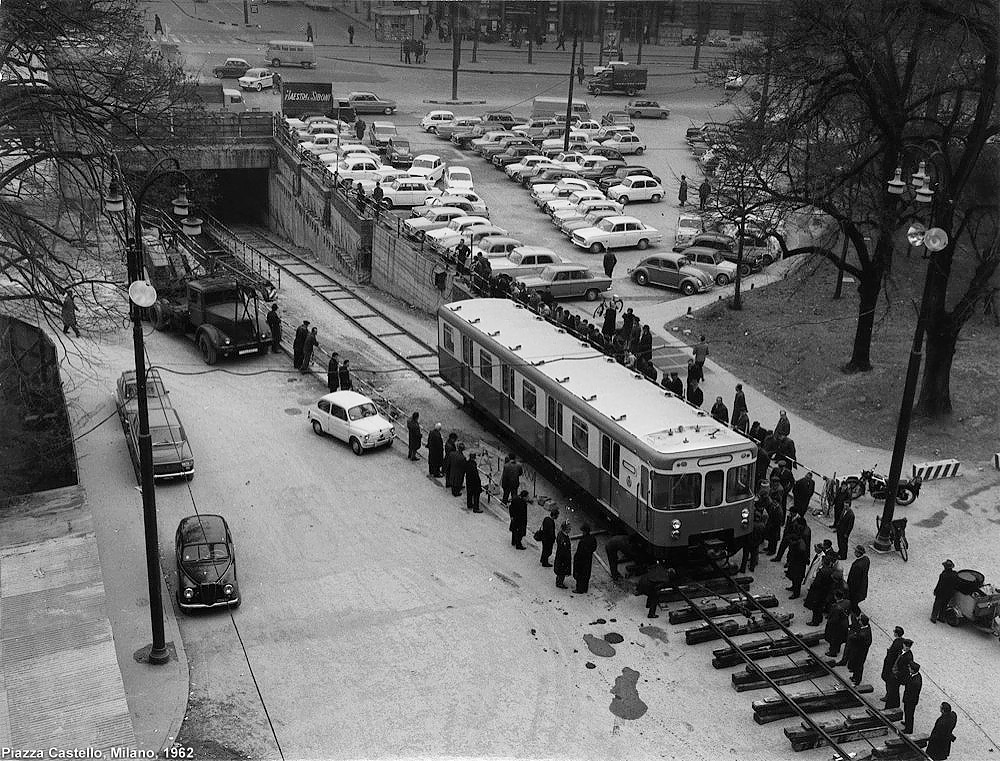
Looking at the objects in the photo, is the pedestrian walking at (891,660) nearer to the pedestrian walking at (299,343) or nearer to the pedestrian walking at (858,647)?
the pedestrian walking at (858,647)

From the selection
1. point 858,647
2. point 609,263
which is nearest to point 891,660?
point 858,647

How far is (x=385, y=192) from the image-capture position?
177ft

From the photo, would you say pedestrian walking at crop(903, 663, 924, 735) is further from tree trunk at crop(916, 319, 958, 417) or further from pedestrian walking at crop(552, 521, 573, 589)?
tree trunk at crop(916, 319, 958, 417)

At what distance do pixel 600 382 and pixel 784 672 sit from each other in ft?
26.6

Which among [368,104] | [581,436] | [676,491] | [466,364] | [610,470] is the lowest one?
[466,364]

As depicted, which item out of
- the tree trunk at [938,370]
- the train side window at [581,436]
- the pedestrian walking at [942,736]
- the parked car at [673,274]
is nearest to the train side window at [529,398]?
the train side window at [581,436]

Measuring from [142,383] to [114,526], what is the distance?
7.55 m

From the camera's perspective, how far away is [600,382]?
25.2 m

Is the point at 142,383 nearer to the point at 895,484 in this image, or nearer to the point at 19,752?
the point at 19,752

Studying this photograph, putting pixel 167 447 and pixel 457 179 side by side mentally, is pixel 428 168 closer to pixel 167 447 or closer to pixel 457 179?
pixel 457 179

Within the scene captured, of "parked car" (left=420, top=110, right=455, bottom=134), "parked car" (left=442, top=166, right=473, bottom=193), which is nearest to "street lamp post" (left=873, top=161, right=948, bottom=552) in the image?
"parked car" (left=442, top=166, right=473, bottom=193)

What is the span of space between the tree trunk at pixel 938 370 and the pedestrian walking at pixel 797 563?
32.9 feet

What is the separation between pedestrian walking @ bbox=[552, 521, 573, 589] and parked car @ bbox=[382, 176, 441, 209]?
32952 millimetres

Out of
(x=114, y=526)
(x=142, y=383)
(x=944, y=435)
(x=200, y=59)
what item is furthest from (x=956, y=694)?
(x=200, y=59)
